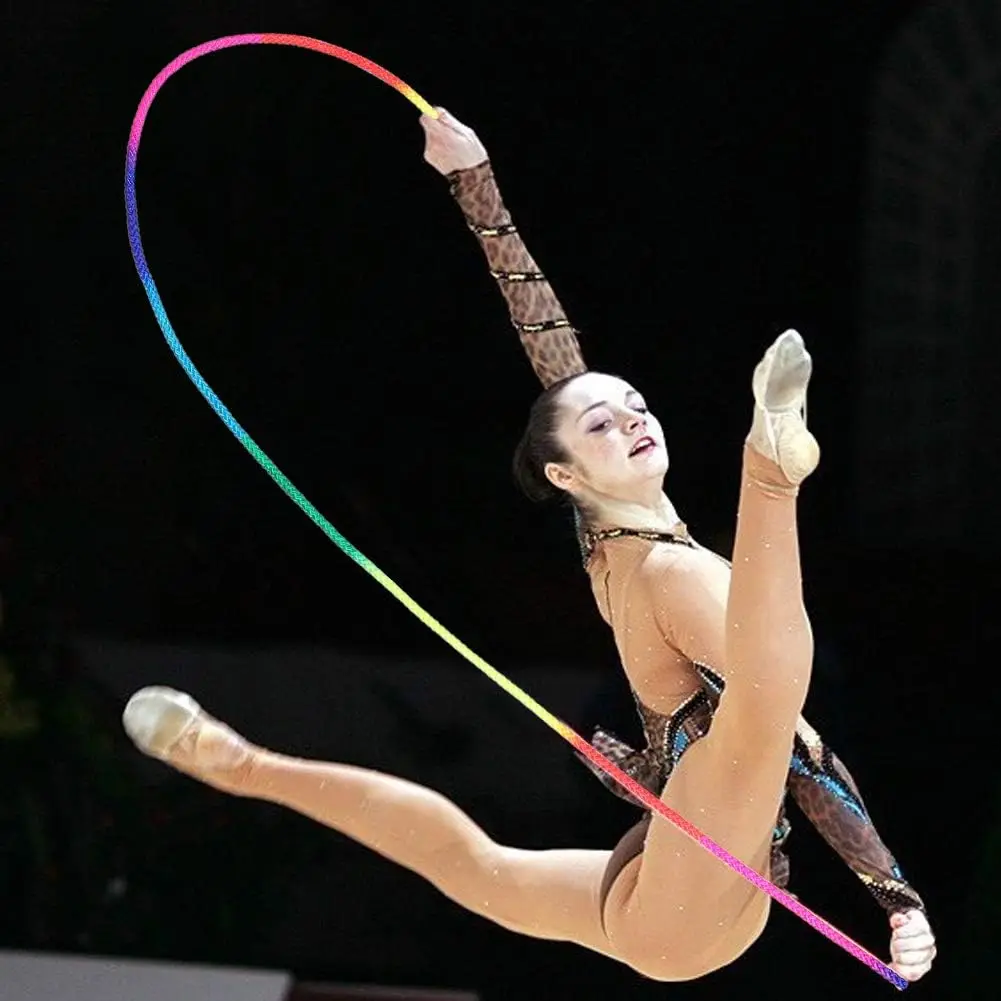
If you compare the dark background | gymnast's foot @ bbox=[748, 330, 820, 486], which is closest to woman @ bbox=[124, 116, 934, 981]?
gymnast's foot @ bbox=[748, 330, 820, 486]

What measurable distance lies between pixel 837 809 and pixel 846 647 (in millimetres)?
325

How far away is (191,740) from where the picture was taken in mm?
2154

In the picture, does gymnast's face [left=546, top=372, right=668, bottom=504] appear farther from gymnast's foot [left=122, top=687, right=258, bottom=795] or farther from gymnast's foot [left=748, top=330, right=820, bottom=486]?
gymnast's foot [left=122, top=687, right=258, bottom=795]

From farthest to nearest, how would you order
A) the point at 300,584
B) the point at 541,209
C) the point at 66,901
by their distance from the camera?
the point at 66,901 < the point at 300,584 < the point at 541,209

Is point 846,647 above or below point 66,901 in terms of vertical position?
above

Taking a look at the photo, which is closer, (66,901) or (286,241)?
(286,241)

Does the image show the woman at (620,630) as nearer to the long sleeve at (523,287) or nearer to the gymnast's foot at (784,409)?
the long sleeve at (523,287)

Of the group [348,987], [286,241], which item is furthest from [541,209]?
[348,987]

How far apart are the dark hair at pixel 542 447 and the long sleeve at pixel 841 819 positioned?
1.27 feet

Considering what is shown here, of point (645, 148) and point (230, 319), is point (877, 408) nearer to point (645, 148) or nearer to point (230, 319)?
point (645, 148)

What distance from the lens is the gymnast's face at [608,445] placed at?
1902mm

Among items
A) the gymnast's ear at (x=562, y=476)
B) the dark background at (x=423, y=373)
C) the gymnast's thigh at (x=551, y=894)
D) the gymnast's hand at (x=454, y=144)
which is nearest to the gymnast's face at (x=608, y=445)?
the gymnast's ear at (x=562, y=476)

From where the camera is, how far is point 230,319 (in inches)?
88.8

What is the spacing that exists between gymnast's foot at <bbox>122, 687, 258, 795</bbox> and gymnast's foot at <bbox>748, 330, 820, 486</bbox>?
868 mm
